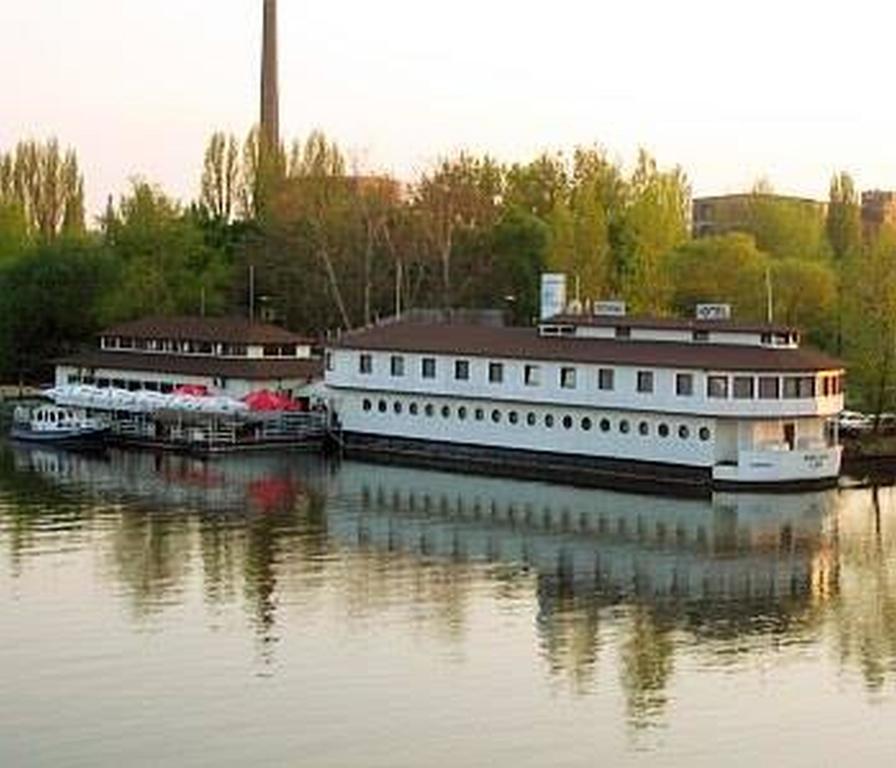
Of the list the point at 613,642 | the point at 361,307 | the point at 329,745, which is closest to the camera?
the point at 329,745

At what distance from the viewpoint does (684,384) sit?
40.7 metres

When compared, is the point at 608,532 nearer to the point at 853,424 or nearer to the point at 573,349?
the point at 573,349

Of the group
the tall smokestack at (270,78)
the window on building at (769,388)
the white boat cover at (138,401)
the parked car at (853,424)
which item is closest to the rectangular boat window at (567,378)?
the window on building at (769,388)

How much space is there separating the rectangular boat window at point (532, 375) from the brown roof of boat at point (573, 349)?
0.28 m

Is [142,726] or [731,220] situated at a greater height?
[731,220]

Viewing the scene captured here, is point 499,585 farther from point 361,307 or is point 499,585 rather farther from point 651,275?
point 361,307

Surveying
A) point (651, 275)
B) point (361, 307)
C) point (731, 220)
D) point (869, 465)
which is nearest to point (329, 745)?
point (869, 465)

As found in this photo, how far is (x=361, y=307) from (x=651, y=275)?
11970 mm

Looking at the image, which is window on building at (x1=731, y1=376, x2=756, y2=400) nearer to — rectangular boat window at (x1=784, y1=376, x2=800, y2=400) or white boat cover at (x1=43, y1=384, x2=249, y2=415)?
rectangular boat window at (x1=784, y1=376, x2=800, y2=400)

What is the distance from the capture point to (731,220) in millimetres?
81688

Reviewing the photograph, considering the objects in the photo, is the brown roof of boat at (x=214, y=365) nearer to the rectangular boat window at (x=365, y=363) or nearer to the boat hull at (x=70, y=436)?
the rectangular boat window at (x=365, y=363)

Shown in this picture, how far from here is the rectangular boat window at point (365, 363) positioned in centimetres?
4829

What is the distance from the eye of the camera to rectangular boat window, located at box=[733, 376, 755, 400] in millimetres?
39938

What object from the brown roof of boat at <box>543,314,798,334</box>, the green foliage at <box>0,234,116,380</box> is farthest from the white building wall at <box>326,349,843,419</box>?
the green foliage at <box>0,234,116,380</box>
